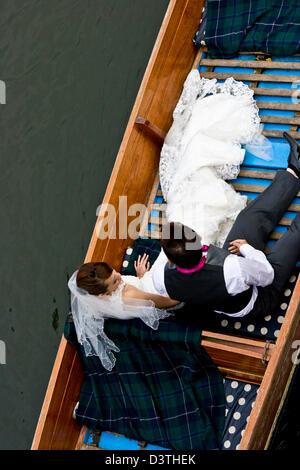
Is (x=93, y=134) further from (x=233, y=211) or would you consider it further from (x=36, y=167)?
(x=233, y=211)

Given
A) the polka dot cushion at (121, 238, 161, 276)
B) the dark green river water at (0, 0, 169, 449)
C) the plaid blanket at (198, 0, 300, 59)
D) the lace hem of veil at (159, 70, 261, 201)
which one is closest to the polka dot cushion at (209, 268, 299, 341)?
the polka dot cushion at (121, 238, 161, 276)

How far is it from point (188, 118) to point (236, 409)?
169cm

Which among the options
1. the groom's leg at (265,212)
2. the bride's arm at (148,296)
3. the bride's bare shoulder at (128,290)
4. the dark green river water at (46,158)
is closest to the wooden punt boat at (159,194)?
the groom's leg at (265,212)

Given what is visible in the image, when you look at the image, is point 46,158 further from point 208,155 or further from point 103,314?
point 103,314

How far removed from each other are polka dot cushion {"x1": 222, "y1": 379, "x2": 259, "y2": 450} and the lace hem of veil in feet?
3.62

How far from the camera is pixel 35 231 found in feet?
→ 11.8

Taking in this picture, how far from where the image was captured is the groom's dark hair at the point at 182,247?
236cm

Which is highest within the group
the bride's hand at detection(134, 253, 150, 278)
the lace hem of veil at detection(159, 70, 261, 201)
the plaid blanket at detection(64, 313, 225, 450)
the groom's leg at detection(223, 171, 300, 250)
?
the lace hem of veil at detection(159, 70, 261, 201)

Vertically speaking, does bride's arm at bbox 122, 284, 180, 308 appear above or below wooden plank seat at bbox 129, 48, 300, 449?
below

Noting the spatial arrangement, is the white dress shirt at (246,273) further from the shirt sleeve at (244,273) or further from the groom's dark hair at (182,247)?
the groom's dark hair at (182,247)

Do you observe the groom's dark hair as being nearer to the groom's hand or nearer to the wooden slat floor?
the groom's hand

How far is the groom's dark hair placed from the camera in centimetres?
236

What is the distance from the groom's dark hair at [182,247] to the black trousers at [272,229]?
0.43 m
